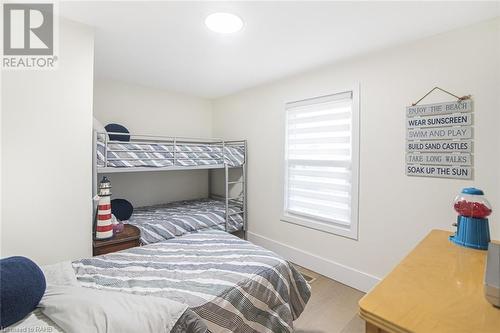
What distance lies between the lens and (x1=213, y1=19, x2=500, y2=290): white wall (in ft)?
5.43

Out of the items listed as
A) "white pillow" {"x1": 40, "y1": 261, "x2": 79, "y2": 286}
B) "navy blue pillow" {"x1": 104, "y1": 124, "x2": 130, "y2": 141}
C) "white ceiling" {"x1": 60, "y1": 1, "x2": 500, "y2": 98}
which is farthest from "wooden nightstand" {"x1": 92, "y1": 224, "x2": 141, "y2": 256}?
"white ceiling" {"x1": 60, "y1": 1, "x2": 500, "y2": 98}

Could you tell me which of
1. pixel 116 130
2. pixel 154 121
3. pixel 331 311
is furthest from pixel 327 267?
pixel 154 121

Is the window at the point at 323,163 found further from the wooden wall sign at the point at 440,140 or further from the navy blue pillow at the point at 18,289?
the navy blue pillow at the point at 18,289

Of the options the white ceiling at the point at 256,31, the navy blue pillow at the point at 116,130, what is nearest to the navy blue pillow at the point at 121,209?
the navy blue pillow at the point at 116,130

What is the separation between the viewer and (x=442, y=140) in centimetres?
181

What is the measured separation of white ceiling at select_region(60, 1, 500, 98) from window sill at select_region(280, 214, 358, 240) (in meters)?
1.68

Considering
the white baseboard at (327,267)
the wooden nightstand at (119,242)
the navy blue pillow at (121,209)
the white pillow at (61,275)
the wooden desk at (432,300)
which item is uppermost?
the wooden desk at (432,300)

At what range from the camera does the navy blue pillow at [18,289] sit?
34.1 inches

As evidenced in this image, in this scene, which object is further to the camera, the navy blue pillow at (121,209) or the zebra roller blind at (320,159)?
the navy blue pillow at (121,209)

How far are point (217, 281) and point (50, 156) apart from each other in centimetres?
138

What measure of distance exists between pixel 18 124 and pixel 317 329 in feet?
8.09

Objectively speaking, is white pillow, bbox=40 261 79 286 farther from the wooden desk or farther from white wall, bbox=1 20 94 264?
the wooden desk

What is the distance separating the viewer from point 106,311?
938mm

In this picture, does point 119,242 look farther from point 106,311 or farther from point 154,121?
point 154,121
